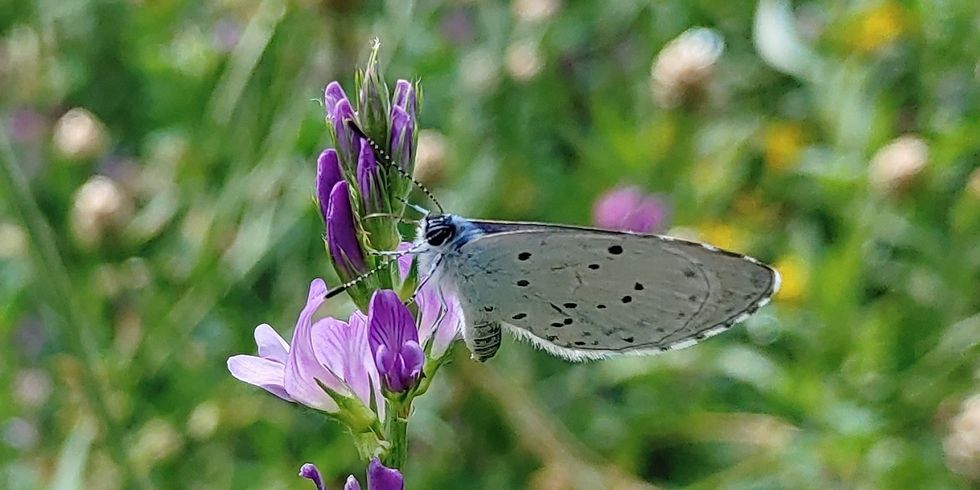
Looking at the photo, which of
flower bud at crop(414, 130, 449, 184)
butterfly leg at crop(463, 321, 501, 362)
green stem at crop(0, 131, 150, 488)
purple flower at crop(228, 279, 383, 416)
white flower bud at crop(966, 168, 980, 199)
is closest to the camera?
purple flower at crop(228, 279, 383, 416)

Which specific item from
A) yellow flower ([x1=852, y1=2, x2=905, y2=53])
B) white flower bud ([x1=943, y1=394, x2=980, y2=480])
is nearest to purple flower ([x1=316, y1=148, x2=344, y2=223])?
white flower bud ([x1=943, y1=394, x2=980, y2=480])

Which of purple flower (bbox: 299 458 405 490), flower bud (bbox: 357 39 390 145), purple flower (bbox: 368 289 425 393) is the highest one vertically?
flower bud (bbox: 357 39 390 145)

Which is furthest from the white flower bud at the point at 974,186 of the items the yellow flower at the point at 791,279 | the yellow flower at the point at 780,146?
the yellow flower at the point at 780,146

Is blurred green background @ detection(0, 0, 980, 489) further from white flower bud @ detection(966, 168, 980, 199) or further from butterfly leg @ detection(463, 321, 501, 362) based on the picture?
butterfly leg @ detection(463, 321, 501, 362)

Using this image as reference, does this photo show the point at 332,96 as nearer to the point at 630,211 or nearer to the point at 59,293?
the point at 59,293

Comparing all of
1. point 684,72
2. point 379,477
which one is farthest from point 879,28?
point 379,477

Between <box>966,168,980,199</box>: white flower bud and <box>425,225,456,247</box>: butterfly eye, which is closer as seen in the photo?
<box>425,225,456,247</box>: butterfly eye

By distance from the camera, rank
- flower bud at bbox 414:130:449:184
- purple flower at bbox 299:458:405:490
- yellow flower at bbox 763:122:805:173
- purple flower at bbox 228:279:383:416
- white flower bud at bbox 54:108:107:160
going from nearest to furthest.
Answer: purple flower at bbox 299:458:405:490 → purple flower at bbox 228:279:383:416 → flower bud at bbox 414:130:449:184 → white flower bud at bbox 54:108:107:160 → yellow flower at bbox 763:122:805:173

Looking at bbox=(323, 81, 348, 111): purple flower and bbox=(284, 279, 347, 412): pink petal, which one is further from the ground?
bbox=(323, 81, 348, 111): purple flower
